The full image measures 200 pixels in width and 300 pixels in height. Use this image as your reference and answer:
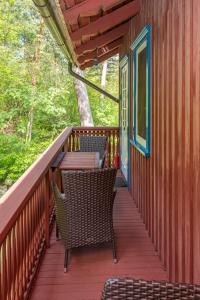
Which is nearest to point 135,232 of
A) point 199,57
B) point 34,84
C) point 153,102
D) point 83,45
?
point 153,102

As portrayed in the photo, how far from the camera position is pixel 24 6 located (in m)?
17.0

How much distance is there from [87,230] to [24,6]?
51.1 ft

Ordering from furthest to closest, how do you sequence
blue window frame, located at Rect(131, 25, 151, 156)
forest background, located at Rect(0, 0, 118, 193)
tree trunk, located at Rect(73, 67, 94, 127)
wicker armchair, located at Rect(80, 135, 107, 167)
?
forest background, located at Rect(0, 0, 118, 193)
tree trunk, located at Rect(73, 67, 94, 127)
wicker armchair, located at Rect(80, 135, 107, 167)
blue window frame, located at Rect(131, 25, 151, 156)

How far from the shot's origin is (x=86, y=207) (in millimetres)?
3420

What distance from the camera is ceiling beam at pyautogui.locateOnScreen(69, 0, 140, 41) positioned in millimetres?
4715

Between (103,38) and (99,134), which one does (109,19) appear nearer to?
(103,38)

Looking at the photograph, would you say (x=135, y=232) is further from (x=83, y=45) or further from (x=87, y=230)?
(x=83, y=45)

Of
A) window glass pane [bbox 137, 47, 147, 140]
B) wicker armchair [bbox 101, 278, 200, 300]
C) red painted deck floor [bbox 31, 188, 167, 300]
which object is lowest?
red painted deck floor [bbox 31, 188, 167, 300]

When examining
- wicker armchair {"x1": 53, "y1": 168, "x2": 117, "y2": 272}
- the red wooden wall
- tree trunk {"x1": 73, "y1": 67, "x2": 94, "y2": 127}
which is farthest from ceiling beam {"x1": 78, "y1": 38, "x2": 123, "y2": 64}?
tree trunk {"x1": 73, "y1": 67, "x2": 94, "y2": 127}

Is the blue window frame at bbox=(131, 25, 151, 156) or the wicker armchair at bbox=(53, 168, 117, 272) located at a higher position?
the blue window frame at bbox=(131, 25, 151, 156)

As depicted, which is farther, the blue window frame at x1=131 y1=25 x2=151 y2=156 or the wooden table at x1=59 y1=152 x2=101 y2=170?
the wooden table at x1=59 y1=152 x2=101 y2=170

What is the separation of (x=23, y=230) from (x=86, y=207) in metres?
0.78

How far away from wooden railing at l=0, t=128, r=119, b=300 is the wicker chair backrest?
0.29m

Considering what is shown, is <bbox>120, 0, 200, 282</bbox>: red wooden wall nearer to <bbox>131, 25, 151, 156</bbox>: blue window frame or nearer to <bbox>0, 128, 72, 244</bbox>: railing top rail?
<bbox>131, 25, 151, 156</bbox>: blue window frame
